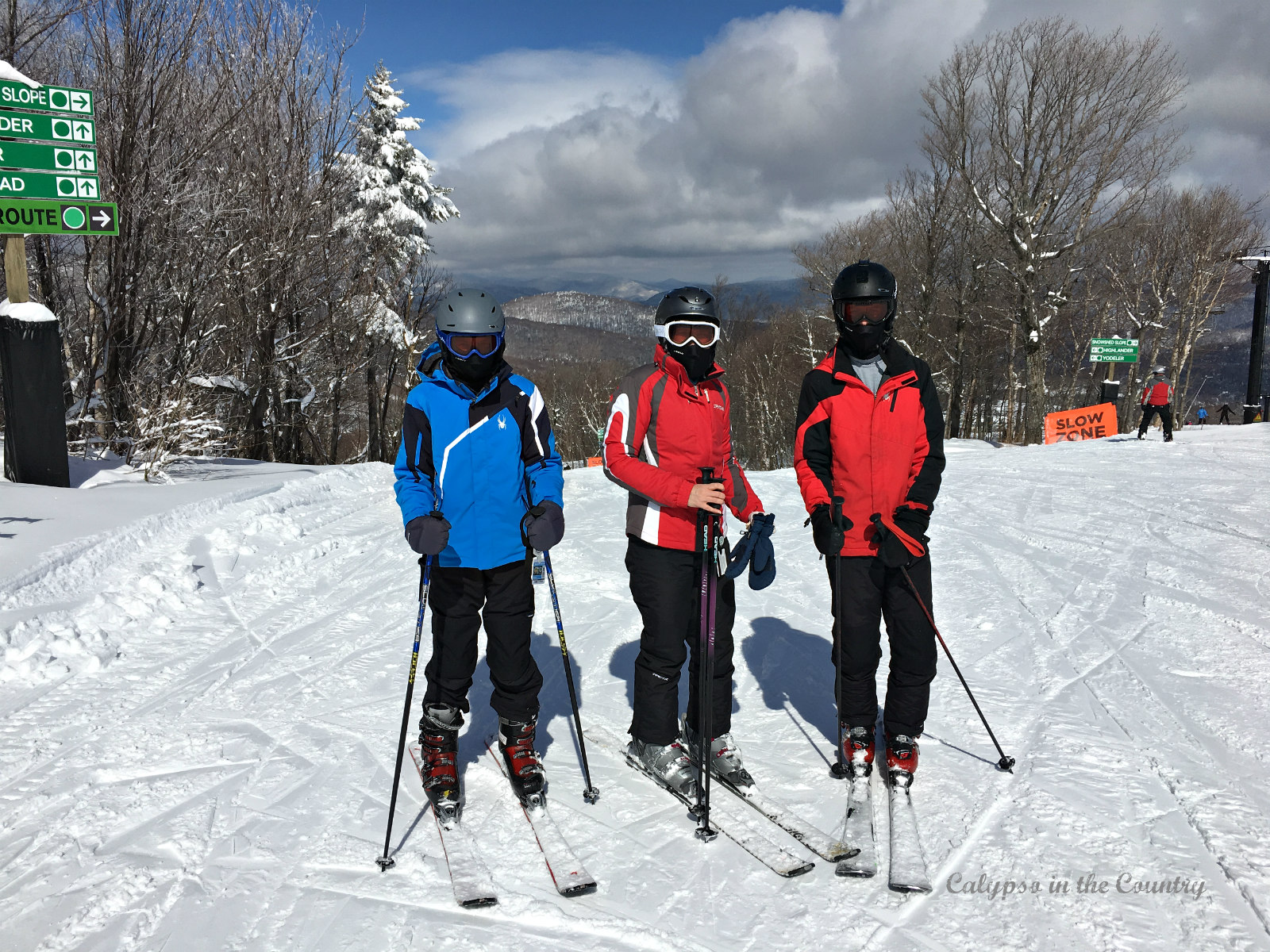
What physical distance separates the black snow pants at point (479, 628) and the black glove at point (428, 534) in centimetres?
Result: 27

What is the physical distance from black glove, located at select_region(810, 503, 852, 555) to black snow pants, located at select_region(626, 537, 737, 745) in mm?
447

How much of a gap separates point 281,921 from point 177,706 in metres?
2.10

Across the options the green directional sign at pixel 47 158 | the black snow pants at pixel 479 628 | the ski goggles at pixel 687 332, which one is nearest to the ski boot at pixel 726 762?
the black snow pants at pixel 479 628

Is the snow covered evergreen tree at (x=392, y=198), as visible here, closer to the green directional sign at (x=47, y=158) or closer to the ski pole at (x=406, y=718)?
the green directional sign at (x=47, y=158)

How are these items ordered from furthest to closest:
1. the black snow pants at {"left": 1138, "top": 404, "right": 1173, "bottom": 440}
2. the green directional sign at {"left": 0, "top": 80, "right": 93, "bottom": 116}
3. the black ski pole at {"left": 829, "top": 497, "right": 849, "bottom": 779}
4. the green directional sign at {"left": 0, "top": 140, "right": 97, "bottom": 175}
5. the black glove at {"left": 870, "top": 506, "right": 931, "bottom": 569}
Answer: the black snow pants at {"left": 1138, "top": 404, "right": 1173, "bottom": 440} → the green directional sign at {"left": 0, "top": 140, "right": 97, "bottom": 175} → the green directional sign at {"left": 0, "top": 80, "right": 93, "bottom": 116} → the black ski pole at {"left": 829, "top": 497, "right": 849, "bottom": 779} → the black glove at {"left": 870, "top": 506, "right": 931, "bottom": 569}

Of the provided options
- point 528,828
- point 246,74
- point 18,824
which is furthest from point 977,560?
point 246,74

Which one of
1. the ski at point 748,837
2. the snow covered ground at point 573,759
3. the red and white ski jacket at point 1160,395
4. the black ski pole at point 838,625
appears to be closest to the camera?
the snow covered ground at point 573,759

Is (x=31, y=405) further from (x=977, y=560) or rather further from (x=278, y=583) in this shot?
(x=977, y=560)

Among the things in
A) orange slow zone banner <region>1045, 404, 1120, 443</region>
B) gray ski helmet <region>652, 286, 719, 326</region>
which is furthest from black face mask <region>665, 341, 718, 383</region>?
orange slow zone banner <region>1045, 404, 1120, 443</region>

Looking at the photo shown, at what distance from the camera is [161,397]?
9250mm

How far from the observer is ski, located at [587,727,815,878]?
264 cm

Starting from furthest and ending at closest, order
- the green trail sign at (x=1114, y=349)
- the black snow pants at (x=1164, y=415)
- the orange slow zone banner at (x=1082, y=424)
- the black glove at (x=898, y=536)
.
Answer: the green trail sign at (x=1114, y=349) < the orange slow zone banner at (x=1082, y=424) < the black snow pants at (x=1164, y=415) < the black glove at (x=898, y=536)

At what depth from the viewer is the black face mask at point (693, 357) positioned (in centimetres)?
310

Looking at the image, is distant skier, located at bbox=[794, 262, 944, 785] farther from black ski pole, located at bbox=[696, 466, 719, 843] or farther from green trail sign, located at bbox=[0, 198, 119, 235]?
green trail sign, located at bbox=[0, 198, 119, 235]
